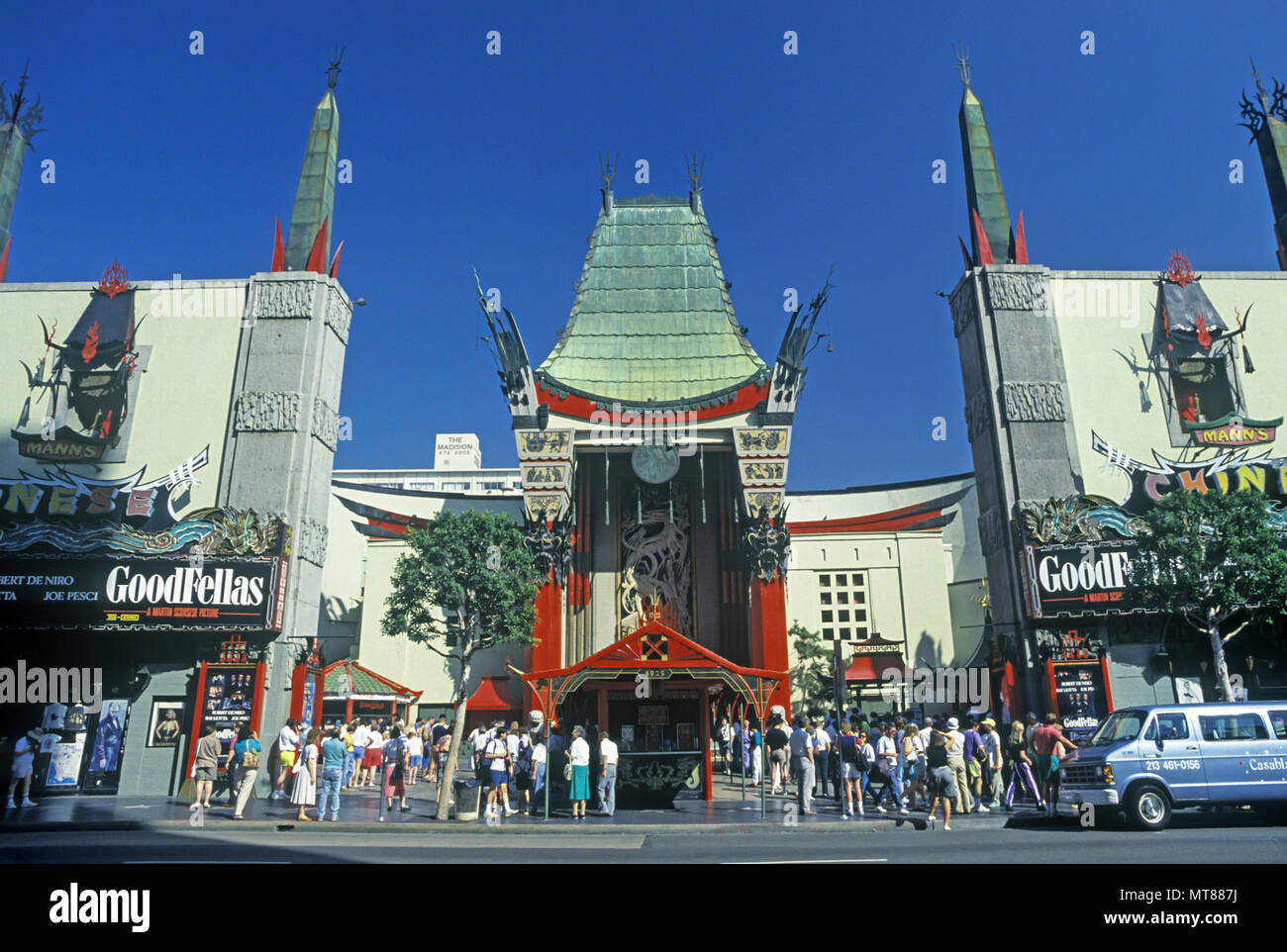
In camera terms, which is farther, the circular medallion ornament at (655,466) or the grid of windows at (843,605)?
the grid of windows at (843,605)

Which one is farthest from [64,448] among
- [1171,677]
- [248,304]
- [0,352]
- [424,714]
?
[1171,677]

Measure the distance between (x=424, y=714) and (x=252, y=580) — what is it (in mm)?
19418

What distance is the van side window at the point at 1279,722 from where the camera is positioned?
1496cm

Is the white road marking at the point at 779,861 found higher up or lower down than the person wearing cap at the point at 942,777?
lower down

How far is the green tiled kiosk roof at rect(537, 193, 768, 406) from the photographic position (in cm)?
3797

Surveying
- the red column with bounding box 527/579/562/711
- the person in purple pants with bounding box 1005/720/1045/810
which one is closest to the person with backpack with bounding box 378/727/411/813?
the red column with bounding box 527/579/562/711

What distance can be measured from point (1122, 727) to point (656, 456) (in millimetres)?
23910

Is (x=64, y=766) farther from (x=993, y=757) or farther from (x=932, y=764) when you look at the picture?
(x=993, y=757)

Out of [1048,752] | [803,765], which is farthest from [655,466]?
[1048,752]

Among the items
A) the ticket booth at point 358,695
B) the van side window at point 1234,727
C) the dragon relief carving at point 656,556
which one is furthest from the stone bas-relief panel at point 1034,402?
the ticket booth at point 358,695

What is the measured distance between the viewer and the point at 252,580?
23938mm

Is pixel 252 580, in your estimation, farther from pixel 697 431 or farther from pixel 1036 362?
pixel 1036 362

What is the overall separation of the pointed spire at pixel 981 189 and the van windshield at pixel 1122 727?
1748 cm

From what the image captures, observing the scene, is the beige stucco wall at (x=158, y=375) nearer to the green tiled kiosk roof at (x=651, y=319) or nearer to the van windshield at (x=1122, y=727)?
the green tiled kiosk roof at (x=651, y=319)
